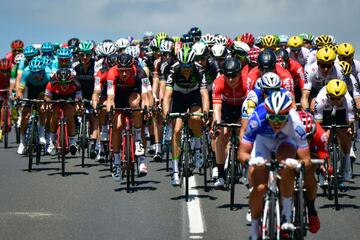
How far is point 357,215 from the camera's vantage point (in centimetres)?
1179

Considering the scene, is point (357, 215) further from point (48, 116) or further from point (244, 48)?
point (48, 116)

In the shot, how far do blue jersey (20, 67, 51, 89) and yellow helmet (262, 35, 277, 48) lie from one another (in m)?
4.88

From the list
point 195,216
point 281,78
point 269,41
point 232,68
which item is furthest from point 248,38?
point 195,216

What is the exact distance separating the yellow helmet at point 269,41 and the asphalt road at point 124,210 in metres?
4.70

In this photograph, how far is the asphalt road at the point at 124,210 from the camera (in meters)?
10.7

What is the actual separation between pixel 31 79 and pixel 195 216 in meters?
7.65

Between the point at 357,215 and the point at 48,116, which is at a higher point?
the point at 48,116

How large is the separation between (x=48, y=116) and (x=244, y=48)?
4348mm

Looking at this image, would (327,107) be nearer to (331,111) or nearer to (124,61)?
(331,111)

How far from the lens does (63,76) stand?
56.4 feet

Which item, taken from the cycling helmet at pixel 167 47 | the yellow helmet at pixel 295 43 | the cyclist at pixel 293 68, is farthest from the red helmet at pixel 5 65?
the cyclist at pixel 293 68

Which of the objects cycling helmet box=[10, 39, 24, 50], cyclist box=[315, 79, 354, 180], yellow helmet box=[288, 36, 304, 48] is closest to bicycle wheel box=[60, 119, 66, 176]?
cyclist box=[315, 79, 354, 180]

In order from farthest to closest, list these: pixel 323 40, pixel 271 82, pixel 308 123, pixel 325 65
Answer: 1. pixel 323 40
2. pixel 325 65
3. pixel 271 82
4. pixel 308 123

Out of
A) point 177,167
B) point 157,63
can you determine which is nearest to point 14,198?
point 177,167
